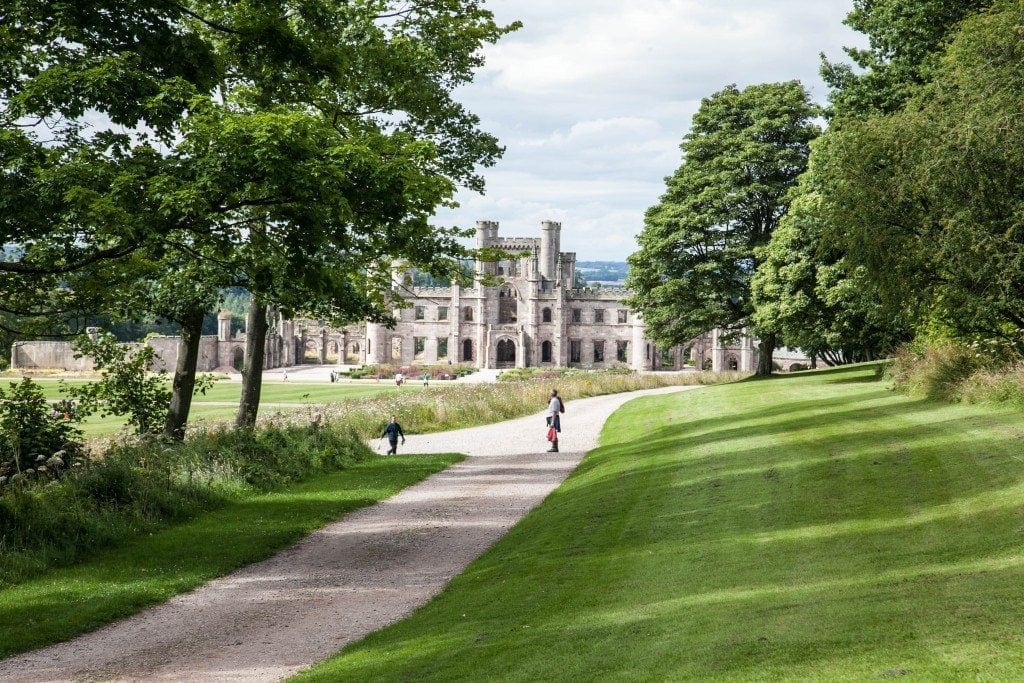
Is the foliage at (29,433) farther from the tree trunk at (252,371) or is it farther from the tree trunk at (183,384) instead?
the tree trunk at (252,371)

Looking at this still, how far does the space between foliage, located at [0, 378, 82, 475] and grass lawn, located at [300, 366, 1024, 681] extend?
751 cm

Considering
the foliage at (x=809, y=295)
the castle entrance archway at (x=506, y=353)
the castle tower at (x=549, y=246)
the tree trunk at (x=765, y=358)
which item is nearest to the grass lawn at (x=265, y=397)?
the tree trunk at (x=765, y=358)

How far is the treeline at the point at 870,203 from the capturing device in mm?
18266

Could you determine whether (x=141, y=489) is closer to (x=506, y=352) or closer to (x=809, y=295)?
(x=809, y=295)

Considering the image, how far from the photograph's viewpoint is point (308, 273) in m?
12.0

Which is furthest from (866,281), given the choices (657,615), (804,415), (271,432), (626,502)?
(657,615)

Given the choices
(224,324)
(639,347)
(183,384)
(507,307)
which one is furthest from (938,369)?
(507,307)

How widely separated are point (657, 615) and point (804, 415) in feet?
49.1

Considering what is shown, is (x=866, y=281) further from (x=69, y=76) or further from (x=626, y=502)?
(x=69, y=76)

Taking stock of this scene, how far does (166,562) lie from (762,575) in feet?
23.8

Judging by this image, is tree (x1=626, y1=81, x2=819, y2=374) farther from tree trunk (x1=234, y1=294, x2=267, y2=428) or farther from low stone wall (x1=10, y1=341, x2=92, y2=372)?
low stone wall (x1=10, y1=341, x2=92, y2=372)

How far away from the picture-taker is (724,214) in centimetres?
3941

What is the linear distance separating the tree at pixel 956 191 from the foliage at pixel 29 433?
51.7 feet

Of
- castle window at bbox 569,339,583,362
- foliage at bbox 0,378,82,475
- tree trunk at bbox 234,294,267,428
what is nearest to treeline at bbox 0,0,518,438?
foliage at bbox 0,378,82,475
